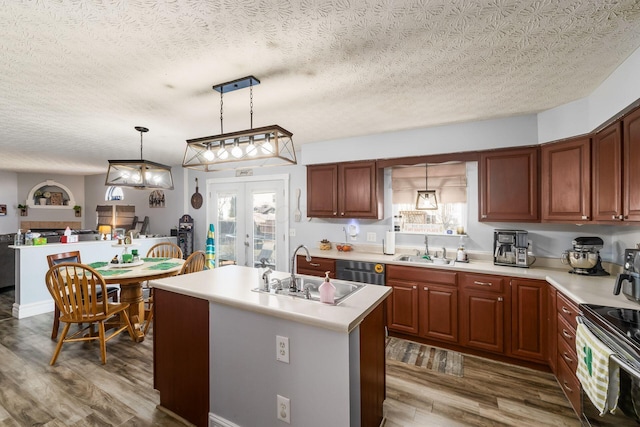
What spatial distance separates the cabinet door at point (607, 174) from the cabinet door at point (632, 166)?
0.07m

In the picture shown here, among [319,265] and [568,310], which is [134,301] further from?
[568,310]

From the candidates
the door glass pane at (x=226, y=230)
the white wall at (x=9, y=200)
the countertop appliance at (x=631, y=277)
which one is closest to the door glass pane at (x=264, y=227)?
the door glass pane at (x=226, y=230)

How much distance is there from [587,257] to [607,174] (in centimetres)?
77

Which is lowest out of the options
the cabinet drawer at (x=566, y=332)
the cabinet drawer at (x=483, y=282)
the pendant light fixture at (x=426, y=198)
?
the cabinet drawer at (x=566, y=332)

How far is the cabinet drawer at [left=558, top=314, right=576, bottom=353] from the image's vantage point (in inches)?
83.0

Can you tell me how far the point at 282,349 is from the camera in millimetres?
1674

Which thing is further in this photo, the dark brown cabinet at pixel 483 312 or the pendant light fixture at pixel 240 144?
the dark brown cabinet at pixel 483 312

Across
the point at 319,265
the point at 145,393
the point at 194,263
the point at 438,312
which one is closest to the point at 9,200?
the point at 194,263

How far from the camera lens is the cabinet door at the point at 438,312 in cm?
303

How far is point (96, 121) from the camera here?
323cm

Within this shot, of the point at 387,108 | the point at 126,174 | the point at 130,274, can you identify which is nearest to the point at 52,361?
the point at 130,274

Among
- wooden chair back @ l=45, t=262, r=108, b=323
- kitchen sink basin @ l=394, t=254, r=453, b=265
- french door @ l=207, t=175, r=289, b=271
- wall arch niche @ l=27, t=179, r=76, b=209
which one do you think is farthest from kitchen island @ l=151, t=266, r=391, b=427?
wall arch niche @ l=27, t=179, r=76, b=209

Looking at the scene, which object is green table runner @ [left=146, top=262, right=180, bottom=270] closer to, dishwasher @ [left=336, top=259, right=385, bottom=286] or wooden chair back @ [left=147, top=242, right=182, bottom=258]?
wooden chair back @ [left=147, top=242, right=182, bottom=258]

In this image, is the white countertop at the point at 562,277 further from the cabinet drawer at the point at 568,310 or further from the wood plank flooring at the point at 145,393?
the wood plank flooring at the point at 145,393
